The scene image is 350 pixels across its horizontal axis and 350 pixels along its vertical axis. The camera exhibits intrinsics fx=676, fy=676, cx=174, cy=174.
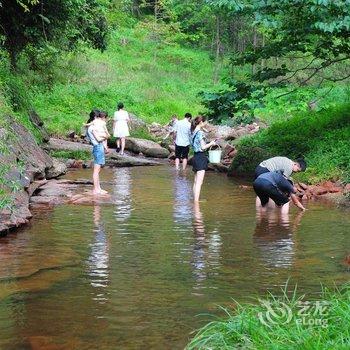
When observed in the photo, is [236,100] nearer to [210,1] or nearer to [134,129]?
[210,1]

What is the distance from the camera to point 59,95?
3228 centimetres

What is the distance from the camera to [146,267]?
7816mm

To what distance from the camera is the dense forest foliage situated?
54.4 feet

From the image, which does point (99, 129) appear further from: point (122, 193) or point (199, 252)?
point (199, 252)

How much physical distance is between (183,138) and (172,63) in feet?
101

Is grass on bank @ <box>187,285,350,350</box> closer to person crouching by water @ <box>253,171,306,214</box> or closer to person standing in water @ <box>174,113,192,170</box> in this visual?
person crouching by water @ <box>253,171,306,214</box>

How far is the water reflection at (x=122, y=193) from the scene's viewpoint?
11.7m

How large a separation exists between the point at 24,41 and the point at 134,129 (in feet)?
26.5

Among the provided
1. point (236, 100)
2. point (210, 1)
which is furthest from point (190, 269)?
point (236, 100)

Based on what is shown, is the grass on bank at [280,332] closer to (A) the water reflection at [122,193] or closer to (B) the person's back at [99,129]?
(A) the water reflection at [122,193]

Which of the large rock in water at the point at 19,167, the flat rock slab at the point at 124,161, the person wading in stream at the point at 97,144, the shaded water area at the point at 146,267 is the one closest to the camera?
the shaded water area at the point at 146,267

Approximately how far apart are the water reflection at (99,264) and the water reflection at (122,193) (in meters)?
1.14

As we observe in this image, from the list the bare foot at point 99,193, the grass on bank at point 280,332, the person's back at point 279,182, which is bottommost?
the bare foot at point 99,193

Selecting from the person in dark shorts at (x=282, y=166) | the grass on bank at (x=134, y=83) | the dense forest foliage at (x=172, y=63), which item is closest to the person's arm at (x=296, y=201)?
the person in dark shorts at (x=282, y=166)
